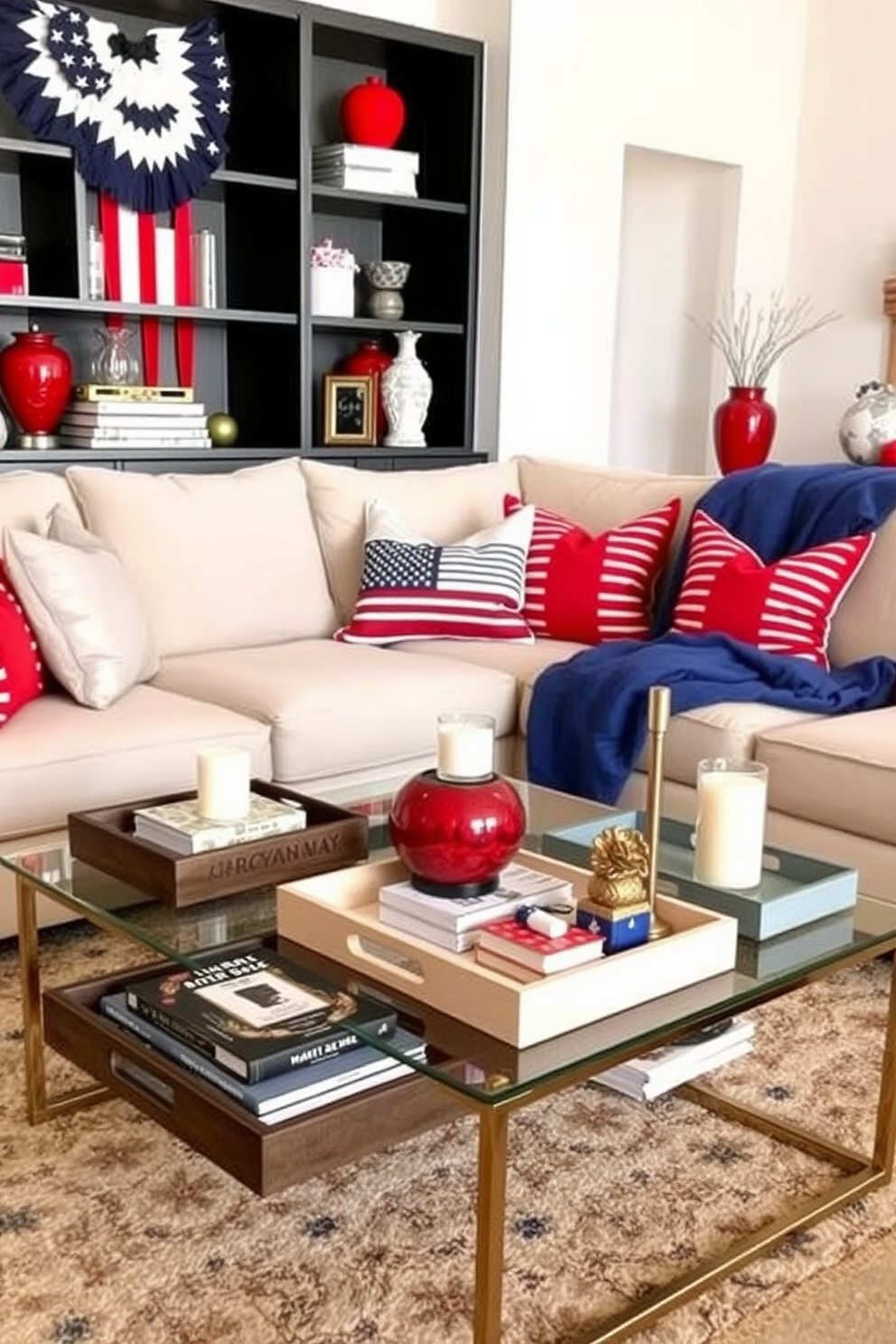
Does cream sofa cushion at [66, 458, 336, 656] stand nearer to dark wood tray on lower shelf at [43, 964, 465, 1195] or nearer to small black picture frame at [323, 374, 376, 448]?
small black picture frame at [323, 374, 376, 448]

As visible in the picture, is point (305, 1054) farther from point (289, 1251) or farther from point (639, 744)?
point (639, 744)

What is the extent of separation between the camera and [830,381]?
18.6 feet

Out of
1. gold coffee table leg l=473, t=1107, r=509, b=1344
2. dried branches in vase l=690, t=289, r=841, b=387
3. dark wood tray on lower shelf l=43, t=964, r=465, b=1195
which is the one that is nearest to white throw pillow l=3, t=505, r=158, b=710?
dark wood tray on lower shelf l=43, t=964, r=465, b=1195

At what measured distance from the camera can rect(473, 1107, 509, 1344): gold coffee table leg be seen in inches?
51.8

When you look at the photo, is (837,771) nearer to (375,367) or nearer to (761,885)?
(761,885)

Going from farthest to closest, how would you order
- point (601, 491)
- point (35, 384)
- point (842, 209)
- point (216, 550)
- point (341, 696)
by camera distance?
point (842, 209) < point (35, 384) < point (601, 491) < point (216, 550) < point (341, 696)

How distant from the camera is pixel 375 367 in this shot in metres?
4.71

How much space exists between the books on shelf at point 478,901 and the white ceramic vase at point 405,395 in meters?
3.09

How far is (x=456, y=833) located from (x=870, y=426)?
9.09 feet

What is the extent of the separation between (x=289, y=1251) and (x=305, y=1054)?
0.84 feet

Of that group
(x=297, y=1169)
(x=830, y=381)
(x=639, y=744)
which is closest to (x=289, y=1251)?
(x=297, y=1169)

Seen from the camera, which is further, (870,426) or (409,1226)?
(870,426)

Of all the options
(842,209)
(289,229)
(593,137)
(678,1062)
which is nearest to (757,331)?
(842,209)

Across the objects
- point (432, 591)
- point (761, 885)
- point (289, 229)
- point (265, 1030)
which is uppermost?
point (289, 229)
